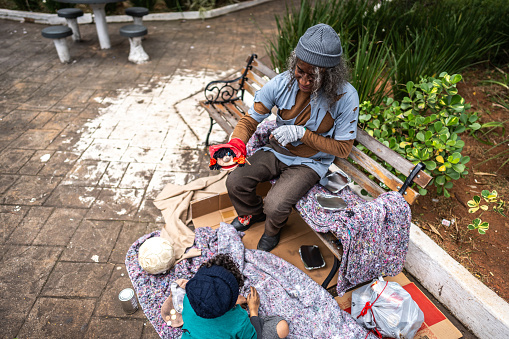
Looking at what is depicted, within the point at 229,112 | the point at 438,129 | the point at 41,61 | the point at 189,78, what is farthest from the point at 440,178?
the point at 41,61

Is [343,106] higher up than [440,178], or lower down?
higher up

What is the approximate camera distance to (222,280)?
161 cm

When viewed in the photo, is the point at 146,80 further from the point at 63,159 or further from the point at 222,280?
the point at 222,280

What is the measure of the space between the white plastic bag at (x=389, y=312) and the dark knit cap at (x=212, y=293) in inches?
44.0

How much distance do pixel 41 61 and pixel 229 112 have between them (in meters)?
4.48

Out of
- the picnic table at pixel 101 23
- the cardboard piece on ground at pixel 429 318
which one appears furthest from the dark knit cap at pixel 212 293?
the picnic table at pixel 101 23

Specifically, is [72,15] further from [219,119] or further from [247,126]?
[247,126]

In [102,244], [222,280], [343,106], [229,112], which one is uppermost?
[343,106]

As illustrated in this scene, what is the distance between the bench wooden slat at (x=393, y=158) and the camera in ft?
7.22

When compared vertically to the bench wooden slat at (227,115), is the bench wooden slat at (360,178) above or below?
above

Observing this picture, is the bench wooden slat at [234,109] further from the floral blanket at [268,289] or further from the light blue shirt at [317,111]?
the floral blanket at [268,289]

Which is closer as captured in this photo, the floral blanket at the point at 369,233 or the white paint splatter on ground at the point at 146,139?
the floral blanket at the point at 369,233

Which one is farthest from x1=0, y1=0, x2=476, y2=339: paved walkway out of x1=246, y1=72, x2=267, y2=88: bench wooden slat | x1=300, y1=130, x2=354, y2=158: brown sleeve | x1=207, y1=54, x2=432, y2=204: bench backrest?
x1=207, y1=54, x2=432, y2=204: bench backrest

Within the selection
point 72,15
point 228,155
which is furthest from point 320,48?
point 72,15
